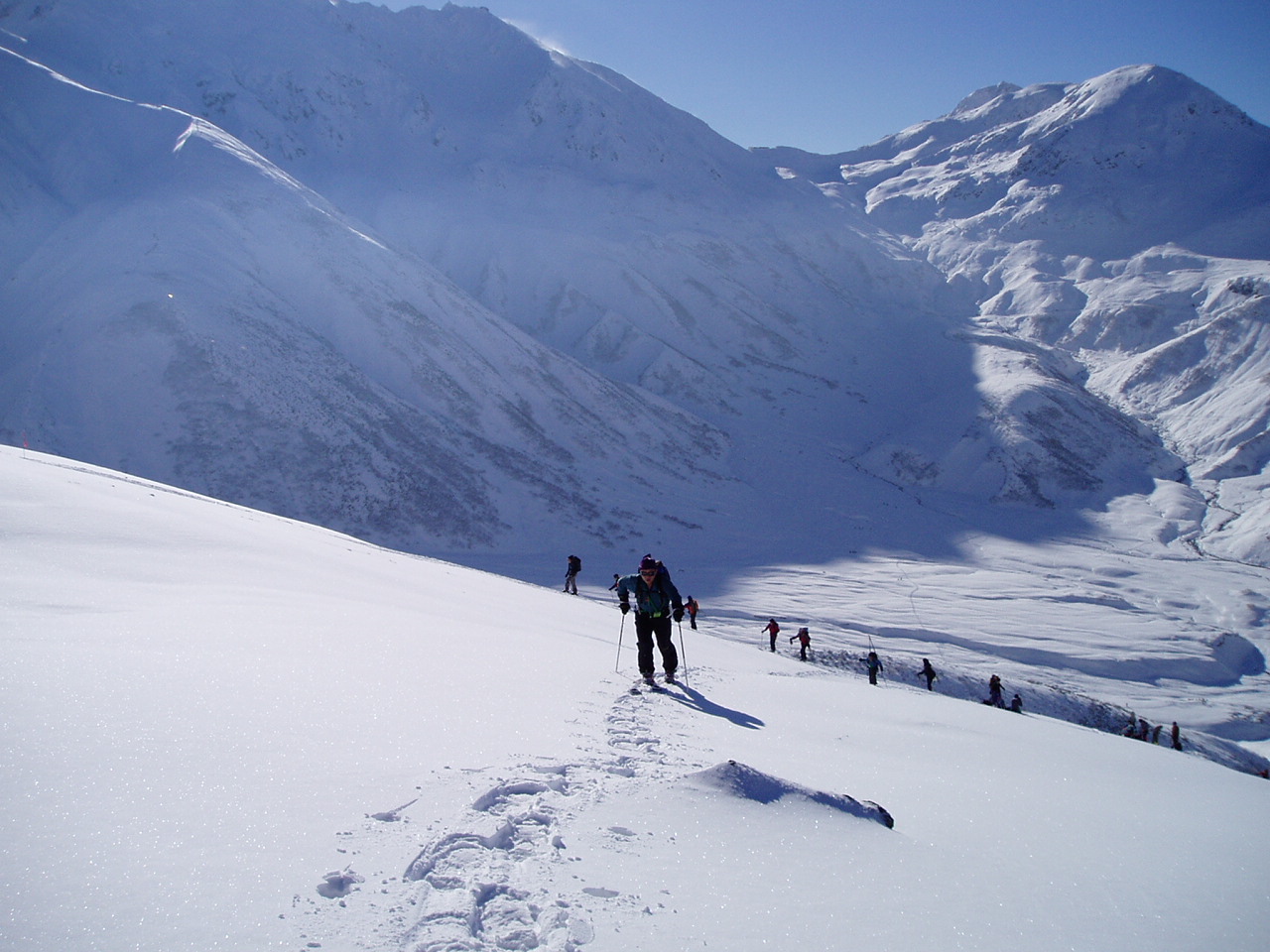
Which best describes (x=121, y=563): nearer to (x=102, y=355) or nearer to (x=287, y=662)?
(x=287, y=662)

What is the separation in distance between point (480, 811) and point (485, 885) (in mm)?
602

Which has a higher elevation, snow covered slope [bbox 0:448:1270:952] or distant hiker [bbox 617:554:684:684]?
distant hiker [bbox 617:554:684:684]

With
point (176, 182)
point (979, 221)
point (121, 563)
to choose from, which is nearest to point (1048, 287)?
point (979, 221)

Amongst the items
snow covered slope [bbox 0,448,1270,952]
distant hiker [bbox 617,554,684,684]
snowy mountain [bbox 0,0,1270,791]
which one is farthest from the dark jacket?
snowy mountain [bbox 0,0,1270,791]

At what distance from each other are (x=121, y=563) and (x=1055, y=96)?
226m

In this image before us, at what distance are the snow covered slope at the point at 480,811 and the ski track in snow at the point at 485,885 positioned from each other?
1 cm

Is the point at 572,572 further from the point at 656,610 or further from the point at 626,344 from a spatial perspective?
the point at 626,344

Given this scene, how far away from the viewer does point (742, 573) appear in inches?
1740

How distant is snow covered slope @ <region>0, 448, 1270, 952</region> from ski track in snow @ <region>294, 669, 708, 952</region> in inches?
0.5

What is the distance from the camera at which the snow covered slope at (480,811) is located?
107 inches

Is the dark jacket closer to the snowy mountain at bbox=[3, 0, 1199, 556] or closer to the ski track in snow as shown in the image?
the ski track in snow

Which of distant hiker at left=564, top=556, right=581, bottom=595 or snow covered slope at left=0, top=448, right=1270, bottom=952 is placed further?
distant hiker at left=564, top=556, right=581, bottom=595

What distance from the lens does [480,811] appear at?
3713 millimetres

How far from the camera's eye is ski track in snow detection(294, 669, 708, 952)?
8.85 ft
